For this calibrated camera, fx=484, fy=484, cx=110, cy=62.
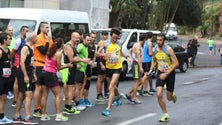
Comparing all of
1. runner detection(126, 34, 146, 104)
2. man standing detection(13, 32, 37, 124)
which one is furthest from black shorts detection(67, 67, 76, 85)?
runner detection(126, 34, 146, 104)

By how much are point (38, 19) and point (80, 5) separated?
34.2 feet

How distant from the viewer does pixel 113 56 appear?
11.2m

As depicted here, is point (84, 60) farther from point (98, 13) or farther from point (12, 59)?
point (98, 13)

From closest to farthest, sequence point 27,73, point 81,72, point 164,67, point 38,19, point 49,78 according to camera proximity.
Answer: point 27,73, point 49,78, point 164,67, point 81,72, point 38,19

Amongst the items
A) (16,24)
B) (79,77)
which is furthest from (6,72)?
(16,24)

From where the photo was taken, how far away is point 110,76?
11.6m

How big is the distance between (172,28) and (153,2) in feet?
91.6

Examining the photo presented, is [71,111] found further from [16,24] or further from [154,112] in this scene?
[16,24]

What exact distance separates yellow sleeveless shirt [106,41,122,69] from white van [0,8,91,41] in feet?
12.4

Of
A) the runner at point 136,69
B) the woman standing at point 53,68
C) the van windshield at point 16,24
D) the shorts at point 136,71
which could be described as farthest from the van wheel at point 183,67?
the woman standing at point 53,68

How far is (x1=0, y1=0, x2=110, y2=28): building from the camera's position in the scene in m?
24.8

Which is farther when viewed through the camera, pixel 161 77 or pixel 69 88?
pixel 69 88

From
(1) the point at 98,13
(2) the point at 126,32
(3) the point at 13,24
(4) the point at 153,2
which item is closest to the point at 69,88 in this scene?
(3) the point at 13,24

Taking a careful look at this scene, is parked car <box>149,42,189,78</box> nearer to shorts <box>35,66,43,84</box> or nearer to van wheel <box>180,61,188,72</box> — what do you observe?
van wheel <box>180,61,188,72</box>
